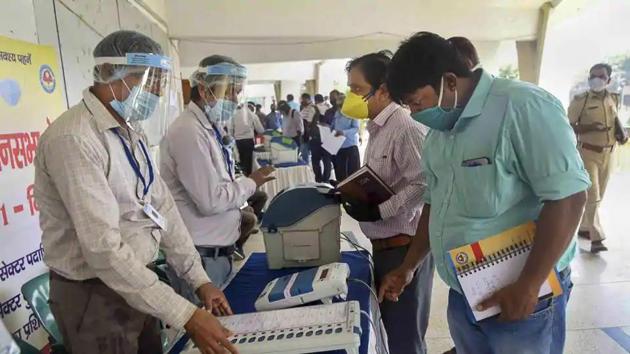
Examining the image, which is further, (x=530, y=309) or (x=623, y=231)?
(x=623, y=231)

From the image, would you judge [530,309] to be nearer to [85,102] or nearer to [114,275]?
[114,275]

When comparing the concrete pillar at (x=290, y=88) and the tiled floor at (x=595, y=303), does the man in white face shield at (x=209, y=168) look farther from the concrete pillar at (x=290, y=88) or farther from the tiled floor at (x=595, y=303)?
the concrete pillar at (x=290, y=88)

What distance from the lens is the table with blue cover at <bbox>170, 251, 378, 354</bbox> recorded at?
122 cm

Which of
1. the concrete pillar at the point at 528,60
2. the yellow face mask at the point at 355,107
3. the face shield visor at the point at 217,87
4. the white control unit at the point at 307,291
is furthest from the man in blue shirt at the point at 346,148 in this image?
the white control unit at the point at 307,291

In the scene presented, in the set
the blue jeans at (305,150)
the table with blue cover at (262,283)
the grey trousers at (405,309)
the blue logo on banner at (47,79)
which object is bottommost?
the blue jeans at (305,150)

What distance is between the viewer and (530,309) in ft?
3.09

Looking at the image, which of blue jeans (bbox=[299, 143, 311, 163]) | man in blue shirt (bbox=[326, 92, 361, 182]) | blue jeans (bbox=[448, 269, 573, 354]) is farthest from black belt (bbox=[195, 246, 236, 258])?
blue jeans (bbox=[299, 143, 311, 163])

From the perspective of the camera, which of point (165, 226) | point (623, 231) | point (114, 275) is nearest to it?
point (114, 275)

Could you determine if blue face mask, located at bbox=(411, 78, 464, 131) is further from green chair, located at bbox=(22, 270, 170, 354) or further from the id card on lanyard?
green chair, located at bbox=(22, 270, 170, 354)

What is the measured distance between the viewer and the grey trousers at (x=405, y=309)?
1536 millimetres

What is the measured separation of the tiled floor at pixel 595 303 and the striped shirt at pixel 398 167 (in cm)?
96

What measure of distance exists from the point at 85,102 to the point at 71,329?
53cm

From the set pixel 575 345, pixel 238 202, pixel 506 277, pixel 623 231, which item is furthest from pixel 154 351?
pixel 623 231

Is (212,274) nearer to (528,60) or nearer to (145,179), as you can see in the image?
(145,179)
